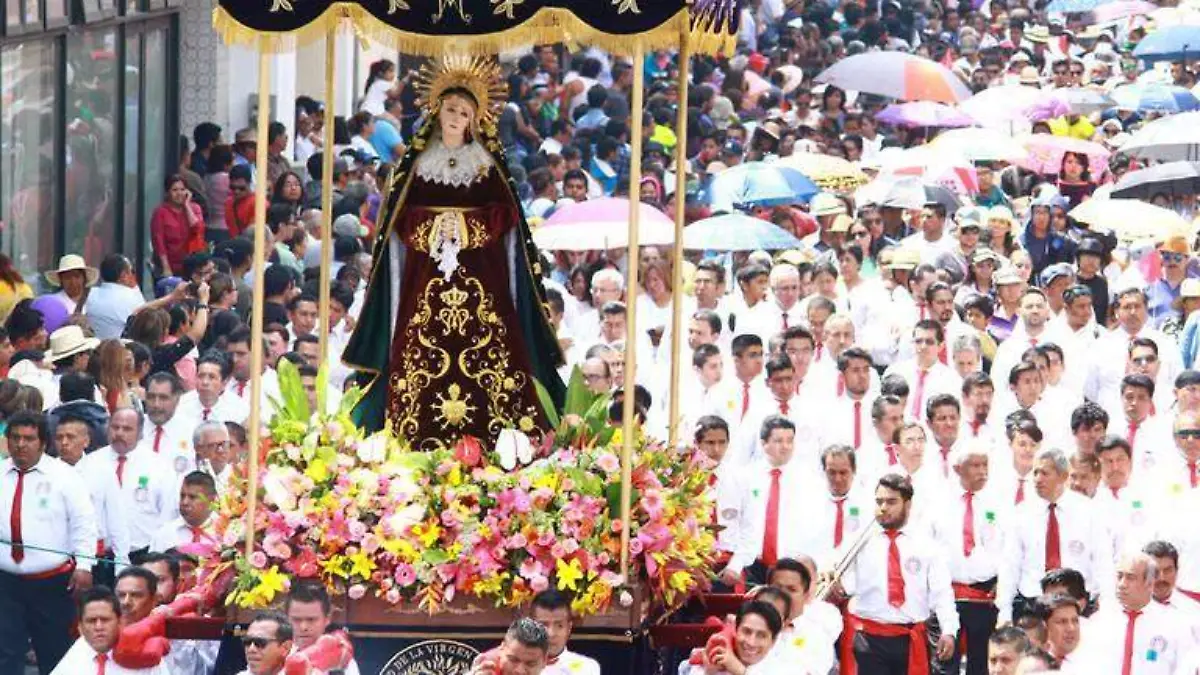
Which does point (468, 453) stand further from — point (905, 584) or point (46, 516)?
point (905, 584)

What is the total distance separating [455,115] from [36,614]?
381cm

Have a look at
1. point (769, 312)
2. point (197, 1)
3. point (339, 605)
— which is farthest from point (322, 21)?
point (197, 1)

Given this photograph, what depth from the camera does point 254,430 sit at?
1152 cm

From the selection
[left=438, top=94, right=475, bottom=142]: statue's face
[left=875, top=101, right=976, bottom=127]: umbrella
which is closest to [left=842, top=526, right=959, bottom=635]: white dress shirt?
[left=438, top=94, right=475, bottom=142]: statue's face

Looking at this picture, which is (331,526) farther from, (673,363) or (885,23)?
(885,23)

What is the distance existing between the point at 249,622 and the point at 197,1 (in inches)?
558

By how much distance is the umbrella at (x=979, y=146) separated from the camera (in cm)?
2542

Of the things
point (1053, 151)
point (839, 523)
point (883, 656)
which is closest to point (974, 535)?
point (839, 523)

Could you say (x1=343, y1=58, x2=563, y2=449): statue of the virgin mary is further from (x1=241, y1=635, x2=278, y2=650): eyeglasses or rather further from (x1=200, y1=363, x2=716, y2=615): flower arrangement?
(x1=241, y1=635, x2=278, y2=650): eyeglasses

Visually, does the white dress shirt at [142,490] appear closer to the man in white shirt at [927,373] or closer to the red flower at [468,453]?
the red flower at [468,453]

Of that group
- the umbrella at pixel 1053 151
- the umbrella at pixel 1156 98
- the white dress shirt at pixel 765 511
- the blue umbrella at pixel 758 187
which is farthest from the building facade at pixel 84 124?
the umbrella at pixel 1156 98

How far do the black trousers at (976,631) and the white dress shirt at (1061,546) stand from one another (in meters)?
0.14

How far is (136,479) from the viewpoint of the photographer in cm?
1516

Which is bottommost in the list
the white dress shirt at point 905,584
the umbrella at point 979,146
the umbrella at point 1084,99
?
the white dress shirt at point 905,584
